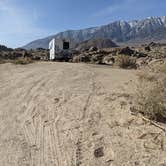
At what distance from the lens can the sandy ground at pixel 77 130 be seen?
24.3 feet

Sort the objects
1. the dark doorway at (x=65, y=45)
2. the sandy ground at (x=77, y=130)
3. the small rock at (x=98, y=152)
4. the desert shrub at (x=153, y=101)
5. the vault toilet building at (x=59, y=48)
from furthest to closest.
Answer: the dark doorway at (x=65, y=45) → the vault toilet building at (x=59, y=48) → the desert shrub at (x=153, y=101) → the small rock at (x=98, y=152) → the sandy ground at (x=77, y=130)

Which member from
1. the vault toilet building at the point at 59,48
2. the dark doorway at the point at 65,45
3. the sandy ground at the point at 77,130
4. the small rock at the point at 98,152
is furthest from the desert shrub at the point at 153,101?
the dark doorway at the point at 65,45

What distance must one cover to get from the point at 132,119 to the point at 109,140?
1.24 meters

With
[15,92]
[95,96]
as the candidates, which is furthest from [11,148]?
[15,92]

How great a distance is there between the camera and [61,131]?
898 centimetres

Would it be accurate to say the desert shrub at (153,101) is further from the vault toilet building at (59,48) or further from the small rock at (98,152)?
the vault toilet building at (59,48)

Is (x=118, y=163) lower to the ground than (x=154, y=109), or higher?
lower

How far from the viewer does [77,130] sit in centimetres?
891

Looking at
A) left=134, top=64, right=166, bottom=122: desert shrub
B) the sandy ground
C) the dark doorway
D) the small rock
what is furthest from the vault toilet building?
the small rock

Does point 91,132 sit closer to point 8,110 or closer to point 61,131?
point 61,131

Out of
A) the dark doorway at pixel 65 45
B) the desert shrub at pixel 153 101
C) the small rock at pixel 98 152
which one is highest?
the dark doorway at pixel 65 45

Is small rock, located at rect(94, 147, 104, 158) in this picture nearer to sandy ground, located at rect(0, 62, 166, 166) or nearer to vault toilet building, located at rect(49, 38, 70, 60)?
sandy ground, located at rect(0, 62, 166, 166)

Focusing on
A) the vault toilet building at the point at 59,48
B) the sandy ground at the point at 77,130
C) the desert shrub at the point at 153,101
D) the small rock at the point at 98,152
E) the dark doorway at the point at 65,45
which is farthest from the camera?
the dark doorway at the point at 65,45

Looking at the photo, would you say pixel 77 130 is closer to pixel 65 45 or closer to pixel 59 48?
pixel 59 48
